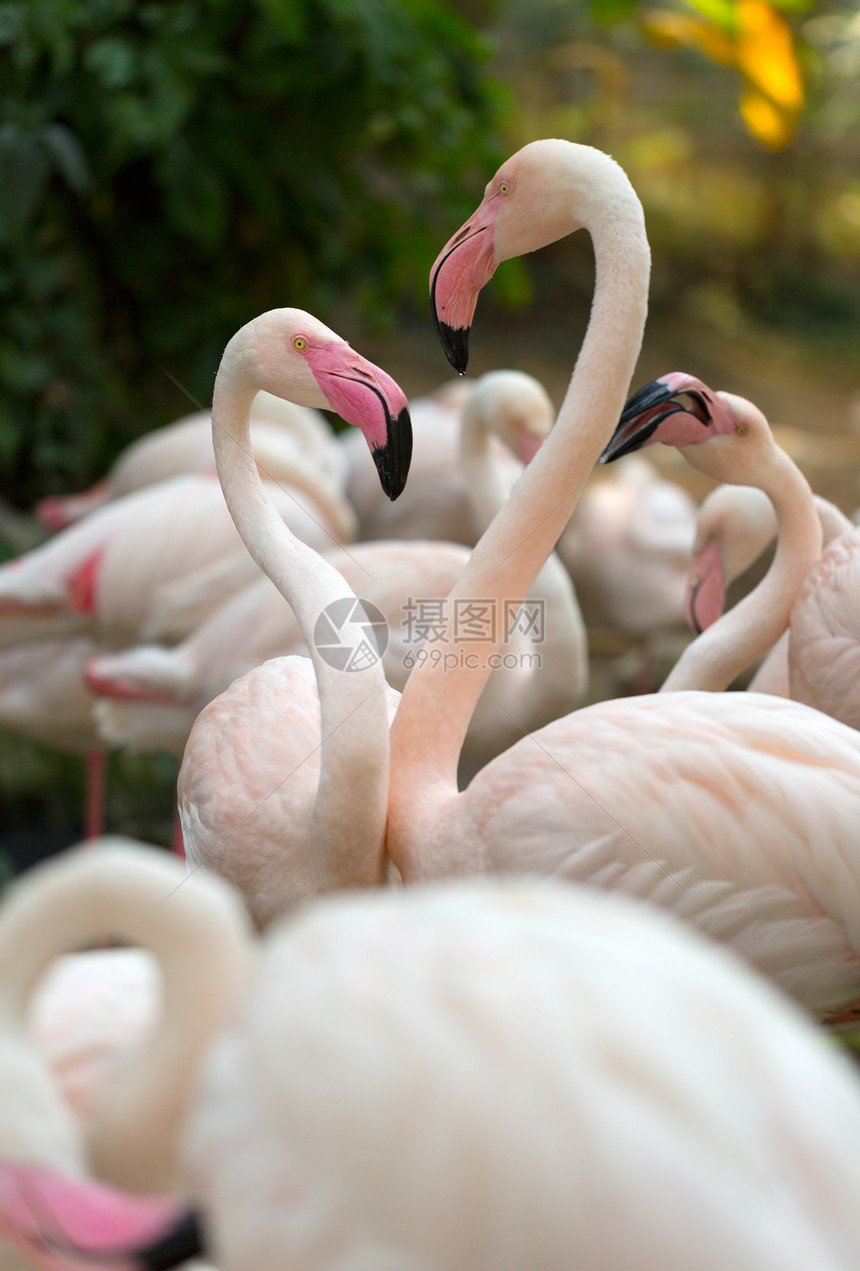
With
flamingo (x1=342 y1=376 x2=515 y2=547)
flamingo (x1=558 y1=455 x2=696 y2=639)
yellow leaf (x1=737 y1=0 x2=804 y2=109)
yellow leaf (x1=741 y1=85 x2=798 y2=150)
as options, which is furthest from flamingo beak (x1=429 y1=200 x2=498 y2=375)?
yellow leaf (x1=741 y1=85 x2=798 y2=150)

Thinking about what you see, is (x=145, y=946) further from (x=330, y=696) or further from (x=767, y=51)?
(x=767, y=51)

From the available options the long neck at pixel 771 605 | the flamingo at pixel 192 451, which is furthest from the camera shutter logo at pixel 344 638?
the flamingo at pixel 192 451

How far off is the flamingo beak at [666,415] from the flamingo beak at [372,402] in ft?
1.51

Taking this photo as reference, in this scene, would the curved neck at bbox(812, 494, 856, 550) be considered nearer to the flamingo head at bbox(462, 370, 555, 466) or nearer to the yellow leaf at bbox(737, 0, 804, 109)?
the flamingo head at bbox(462, 370, 555, 466)

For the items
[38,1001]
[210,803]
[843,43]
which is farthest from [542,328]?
[38,1001]

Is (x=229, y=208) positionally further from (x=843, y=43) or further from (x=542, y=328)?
(x=843, y=43)

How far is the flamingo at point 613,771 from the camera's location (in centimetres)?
171

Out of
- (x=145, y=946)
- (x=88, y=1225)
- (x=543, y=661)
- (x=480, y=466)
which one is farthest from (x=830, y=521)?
(x=88, y=1225)

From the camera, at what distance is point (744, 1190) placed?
2.89 ft

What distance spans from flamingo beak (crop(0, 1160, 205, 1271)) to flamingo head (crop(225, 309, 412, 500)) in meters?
1.16

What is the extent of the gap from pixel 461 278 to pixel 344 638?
0.63m

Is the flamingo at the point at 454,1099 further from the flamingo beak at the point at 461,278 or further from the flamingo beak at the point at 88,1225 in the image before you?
the flamingo beak at the point at 461,278

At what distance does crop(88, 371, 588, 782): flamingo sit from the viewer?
2961 millimetres

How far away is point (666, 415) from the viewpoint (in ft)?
7.39
